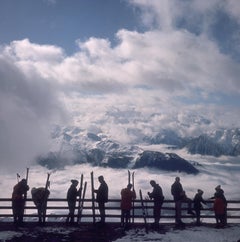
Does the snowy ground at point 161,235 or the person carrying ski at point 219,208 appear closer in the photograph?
the snowy ground at point 161,235

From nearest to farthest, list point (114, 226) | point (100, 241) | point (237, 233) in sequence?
point (100, 241) < point (237, 233) < point (114, 226)

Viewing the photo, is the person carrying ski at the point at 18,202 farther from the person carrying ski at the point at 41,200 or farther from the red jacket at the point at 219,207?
the red jacket at the point at 219,207

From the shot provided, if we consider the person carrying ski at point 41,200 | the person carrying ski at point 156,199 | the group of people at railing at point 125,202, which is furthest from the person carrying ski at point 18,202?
the person carrying ski at point 156,199

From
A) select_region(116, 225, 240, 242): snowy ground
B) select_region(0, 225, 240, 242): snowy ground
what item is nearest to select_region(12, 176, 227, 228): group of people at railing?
select_region(0, 225, 240, 242): snowy ground

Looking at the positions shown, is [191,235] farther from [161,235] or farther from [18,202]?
[18,202]

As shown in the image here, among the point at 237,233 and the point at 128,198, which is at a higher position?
the point at 128,198

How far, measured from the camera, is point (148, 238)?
19297mm

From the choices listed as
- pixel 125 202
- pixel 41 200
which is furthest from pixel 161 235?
pixel 41 200

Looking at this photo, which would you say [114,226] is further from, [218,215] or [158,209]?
[218,215]

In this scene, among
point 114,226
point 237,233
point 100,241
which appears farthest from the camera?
point 114,226

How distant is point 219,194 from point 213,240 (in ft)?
14.1

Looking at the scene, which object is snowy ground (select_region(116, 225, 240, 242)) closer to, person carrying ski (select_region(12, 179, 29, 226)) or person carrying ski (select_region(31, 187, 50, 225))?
person carrying ski (select_region(31, 187, 50, 225))

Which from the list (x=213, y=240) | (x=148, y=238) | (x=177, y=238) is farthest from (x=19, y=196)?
(x=213, y=240)

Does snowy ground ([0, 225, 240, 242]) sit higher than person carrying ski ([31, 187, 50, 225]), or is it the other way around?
person carrying ski ([31, 187, 50, 225])
